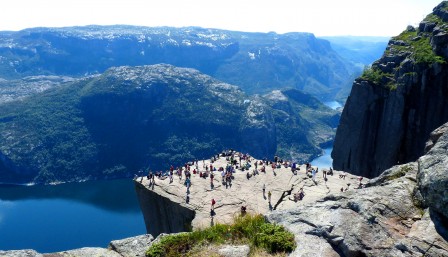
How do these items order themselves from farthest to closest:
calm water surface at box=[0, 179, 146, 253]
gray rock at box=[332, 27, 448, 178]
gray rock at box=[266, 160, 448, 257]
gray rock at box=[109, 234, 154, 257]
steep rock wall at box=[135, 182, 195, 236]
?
calm water surface at box=[0, 179, 146, 253], gray rock at box=[332, 27, 448, 178], steep rock wall at box=[135, 182, 195, 236], gray rock at box=[109, 234, 154, 257], gray rock at box=[266, 160, 448, 257]

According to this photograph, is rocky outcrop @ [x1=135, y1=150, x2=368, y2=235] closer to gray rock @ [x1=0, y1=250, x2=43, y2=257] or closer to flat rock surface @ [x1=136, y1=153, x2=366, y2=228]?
flat rock surface @ [x1=136, y1=153, x2=366, y2=228]

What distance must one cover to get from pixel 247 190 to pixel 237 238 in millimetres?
34041

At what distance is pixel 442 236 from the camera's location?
14508mm

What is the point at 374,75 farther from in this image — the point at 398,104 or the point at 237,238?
the point at 237,238

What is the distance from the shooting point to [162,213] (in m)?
51.6

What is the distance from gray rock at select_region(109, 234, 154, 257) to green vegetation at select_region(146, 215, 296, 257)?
1309 mm

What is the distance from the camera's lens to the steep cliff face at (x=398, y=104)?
61.3 meters

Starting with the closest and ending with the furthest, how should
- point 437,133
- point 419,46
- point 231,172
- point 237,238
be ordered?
point 237,238 < point 437,133 < point 231,172 < point 419,46

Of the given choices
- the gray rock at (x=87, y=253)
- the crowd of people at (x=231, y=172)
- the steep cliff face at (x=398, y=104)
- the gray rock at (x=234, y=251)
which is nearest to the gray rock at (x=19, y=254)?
the gray rock at (x=87, y=253)

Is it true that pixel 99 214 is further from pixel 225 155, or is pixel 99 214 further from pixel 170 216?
pixel 170 216

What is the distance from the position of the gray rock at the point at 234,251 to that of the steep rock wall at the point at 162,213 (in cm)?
2862

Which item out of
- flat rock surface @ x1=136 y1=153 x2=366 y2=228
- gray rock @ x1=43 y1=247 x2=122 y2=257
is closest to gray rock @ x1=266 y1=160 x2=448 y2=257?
gray rock @ x1=43 y1=247 x2=122 y2=257

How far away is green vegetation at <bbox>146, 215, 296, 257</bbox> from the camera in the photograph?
1552 centimetres

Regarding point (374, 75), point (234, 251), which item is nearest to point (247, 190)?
point (374, 75)
